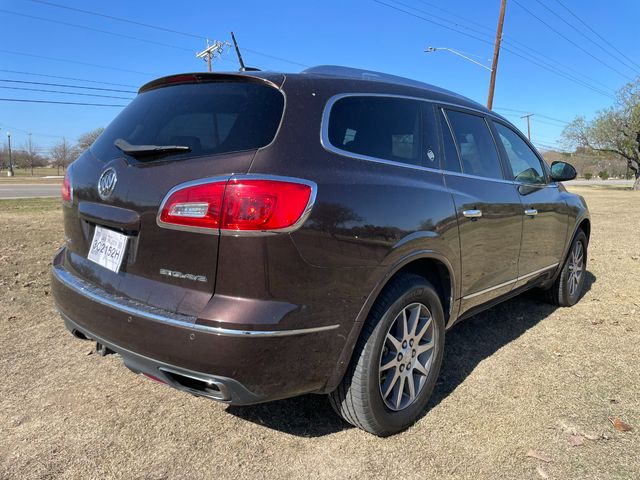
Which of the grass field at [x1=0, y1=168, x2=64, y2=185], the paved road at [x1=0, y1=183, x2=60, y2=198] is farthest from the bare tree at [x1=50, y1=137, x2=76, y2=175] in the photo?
the paved road at [x1=0, y1=183, x2=60, y2=198]

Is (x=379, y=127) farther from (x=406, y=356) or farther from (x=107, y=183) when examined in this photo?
(x=107, y=183)

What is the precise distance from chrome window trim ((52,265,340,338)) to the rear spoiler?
109cm

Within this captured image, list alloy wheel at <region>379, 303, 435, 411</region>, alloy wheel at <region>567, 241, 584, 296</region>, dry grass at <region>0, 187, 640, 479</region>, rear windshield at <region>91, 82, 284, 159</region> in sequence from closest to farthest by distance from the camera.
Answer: rear windshield at <region>91, 82, 284, 159</region>
dry grass at <region>0, 187, 640, 479</region>
alloy wheel at <region>379, 303, 435, 411</region>
alloy wheel at <region>567, 241, 584, 296</region>

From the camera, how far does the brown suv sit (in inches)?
73.2

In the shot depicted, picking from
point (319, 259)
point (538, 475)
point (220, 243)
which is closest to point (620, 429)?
point (538, 475)

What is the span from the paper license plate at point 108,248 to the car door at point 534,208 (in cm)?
279

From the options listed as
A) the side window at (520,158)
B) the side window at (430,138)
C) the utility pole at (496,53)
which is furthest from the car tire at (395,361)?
the utility pole at (496,53)

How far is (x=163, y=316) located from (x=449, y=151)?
1950 millimetres

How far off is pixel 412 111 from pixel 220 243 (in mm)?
1511

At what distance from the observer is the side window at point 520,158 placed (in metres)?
3.74

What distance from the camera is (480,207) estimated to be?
304cm

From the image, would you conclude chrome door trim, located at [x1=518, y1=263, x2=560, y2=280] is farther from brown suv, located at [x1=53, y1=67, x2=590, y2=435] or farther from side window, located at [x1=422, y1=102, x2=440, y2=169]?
side window, located at [x1=422, y1=102, x2=440, y2=169]

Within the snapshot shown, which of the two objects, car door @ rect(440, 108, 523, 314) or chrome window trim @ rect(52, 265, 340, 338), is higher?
car door @ rect(440, 108, 523, 314)

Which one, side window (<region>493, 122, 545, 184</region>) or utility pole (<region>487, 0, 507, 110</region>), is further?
utility pole (<region>487, 0, 507, 110</region>)
